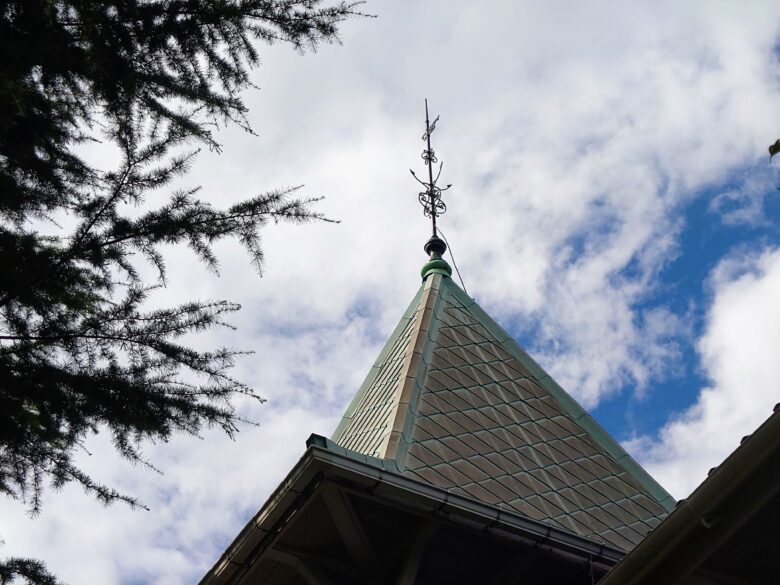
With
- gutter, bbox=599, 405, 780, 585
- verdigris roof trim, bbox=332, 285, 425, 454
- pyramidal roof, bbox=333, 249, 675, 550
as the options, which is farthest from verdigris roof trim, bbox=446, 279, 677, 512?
gutter, bbox=599, 405, 780, 585

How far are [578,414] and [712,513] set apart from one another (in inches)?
255

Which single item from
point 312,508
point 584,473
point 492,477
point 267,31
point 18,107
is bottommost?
point 18,107

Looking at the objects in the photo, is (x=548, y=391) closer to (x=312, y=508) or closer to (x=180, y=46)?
(x=312, y=508)

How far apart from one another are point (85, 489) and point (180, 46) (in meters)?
2.28

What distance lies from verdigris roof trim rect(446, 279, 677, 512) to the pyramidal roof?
0.05 feet

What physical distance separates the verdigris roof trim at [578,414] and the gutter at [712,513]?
17.6ft

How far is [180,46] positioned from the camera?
555 centimetres

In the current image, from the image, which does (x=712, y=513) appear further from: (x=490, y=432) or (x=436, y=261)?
(x=436, y=261)

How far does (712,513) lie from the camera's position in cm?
496

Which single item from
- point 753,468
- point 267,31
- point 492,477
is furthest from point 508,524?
point 267,31

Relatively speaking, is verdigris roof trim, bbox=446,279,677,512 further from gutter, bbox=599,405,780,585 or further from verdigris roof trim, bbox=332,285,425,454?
gutter, bbox=599,405,780,585

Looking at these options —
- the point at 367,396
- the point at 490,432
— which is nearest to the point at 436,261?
the point at 367,396

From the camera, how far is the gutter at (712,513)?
4723 millimetres

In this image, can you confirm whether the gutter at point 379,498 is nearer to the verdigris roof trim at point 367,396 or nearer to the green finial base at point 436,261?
the verdigris roof trim at point 367,396
